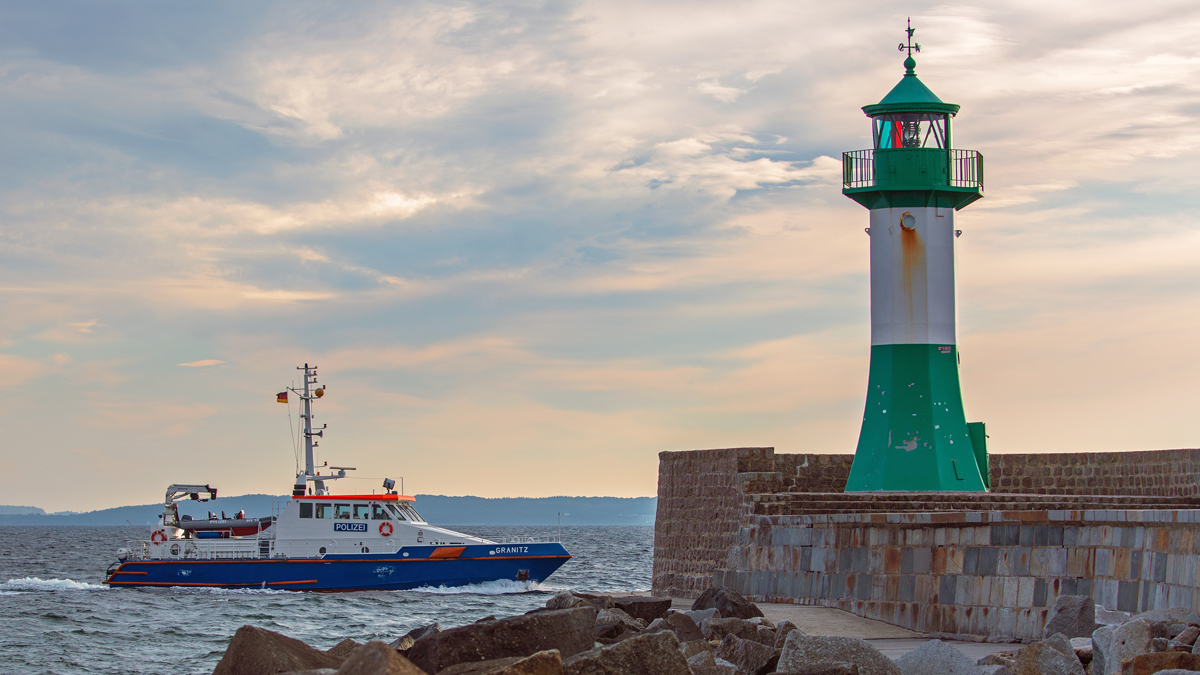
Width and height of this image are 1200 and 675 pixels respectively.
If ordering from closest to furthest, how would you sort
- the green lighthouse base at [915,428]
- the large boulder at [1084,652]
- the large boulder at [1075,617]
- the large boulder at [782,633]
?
the large boulder at [1084,652]
the large boulder at [782,633]
the large boulder at [1075,617]
the green lighthouse base at [915,428]

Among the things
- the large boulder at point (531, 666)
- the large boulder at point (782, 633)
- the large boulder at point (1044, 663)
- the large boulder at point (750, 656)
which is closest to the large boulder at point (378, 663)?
the large boulder at point (531, 666)

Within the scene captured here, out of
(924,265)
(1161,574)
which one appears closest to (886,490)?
(924,265)

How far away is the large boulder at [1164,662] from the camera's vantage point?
17.5 ft

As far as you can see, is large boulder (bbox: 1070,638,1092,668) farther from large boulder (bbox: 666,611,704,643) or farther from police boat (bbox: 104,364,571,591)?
police boat (bbox: 104,364,571,591)

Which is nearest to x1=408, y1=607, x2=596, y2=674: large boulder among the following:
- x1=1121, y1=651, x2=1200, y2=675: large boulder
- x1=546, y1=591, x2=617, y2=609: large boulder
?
x1=1121, y1=651, x2=1200, y2=675: large boulder

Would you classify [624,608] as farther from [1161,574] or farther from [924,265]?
[924,265]

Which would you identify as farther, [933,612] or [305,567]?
[305,567]

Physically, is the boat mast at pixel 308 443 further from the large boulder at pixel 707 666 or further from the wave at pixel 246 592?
the large boulder at pixel 707 666

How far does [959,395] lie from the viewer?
628 inches

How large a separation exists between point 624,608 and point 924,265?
8116 millimetres

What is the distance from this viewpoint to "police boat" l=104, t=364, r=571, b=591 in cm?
2330

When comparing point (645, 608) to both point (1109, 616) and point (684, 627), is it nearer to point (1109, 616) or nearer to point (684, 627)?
point (684, 627)

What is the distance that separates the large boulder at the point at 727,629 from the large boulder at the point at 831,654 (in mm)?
1720

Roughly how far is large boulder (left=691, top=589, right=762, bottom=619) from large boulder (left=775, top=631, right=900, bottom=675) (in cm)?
316
